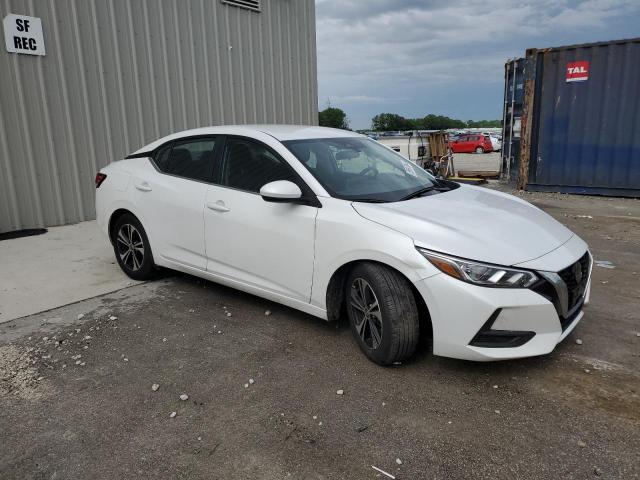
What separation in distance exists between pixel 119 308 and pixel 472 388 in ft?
9.65

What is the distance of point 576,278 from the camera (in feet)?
9.65

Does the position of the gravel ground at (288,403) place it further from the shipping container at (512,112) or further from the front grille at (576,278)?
the shipping container at (512,112)

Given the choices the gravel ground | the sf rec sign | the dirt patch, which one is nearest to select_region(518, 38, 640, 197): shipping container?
the gravel ground

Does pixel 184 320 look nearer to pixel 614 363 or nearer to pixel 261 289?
pixel 261 289

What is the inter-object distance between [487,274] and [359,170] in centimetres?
144

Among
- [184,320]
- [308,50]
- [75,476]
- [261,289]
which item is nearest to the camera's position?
[75,476]

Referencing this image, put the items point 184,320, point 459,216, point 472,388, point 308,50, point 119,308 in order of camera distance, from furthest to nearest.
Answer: point 308,50
point 119,308
point 184,320
point 459,216
point 472,388

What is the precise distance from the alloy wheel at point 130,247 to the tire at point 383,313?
2437mm

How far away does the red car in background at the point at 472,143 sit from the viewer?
101 ft

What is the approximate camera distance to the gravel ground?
2.27m

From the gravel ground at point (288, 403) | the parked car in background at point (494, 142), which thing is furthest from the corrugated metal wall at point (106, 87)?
the parked car in background at point (494, 142)

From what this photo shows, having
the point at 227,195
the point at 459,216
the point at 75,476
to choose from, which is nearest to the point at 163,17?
the point at 227,195

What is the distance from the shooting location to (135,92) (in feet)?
26.1

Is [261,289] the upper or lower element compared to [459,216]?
lower
